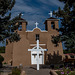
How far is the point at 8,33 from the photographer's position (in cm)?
1684

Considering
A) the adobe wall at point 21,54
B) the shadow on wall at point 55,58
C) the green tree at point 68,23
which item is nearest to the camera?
the green tree at point 68,23

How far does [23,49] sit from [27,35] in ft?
11.7

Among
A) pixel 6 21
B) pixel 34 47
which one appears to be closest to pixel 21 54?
pixel 34 47

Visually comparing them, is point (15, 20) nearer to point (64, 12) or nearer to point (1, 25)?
point (1, 25)

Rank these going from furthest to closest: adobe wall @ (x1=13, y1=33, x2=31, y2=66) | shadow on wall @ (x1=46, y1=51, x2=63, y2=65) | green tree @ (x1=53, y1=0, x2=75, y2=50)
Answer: shadow on wall @ (x1=46, y1=51, x2=63, y2=65) < adobe wall @ (x1=13, y1=33, x2=31, y2=66) < green tree @ (x1=53, y1=0, x2=75, y2=50)

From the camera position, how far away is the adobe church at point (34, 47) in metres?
27.4

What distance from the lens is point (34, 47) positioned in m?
28.8

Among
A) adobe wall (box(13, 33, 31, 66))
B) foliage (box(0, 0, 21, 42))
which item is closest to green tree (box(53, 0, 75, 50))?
foliage (box(0, 0, 21, 42))

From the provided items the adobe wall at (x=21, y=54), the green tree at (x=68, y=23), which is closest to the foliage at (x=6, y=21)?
the green tree at (x=68, y=23)

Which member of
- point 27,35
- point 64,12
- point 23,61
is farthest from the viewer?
point 27,35

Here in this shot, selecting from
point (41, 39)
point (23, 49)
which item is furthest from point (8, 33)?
point (41, 39)

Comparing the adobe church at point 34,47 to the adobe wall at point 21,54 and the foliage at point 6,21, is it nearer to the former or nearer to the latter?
the adobe wall at point 21,54

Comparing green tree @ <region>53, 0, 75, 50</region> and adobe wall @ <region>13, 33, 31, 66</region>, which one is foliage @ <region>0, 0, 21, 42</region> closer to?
green tree @ <region>53, 0, 75, 50</region>

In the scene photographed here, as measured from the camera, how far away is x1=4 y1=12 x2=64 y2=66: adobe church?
89.8 ft
